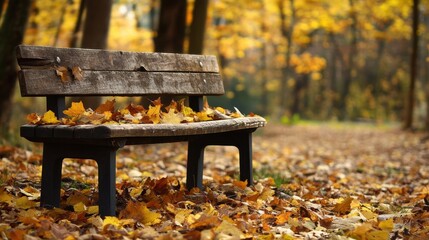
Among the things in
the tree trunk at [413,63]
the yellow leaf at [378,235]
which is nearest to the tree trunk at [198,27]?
the yellow leaf at [378,235]

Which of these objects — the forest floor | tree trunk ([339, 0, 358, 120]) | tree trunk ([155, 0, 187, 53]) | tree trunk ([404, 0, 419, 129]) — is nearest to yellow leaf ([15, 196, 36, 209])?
the forest floor

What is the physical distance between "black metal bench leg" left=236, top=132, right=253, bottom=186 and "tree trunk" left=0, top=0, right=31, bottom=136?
346 cm

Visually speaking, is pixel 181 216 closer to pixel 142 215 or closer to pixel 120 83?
pixel 142 215

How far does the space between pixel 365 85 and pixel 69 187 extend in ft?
85.5

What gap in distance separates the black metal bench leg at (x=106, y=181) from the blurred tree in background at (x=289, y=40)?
444 cm

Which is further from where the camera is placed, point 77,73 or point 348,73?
point 348,73

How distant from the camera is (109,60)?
4203 mm

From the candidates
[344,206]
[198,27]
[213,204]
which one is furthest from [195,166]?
[198,27]

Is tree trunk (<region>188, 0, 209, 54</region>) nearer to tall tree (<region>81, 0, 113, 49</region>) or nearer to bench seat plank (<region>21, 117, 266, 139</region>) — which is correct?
tall tree (<region>81, 0, 113, 49</region>)

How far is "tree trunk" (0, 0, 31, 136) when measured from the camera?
7270 mm

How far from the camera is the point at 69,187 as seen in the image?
14.8ft

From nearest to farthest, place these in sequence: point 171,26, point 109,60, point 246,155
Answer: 1. point 109,60
2. point 246,155
3. point 171,26

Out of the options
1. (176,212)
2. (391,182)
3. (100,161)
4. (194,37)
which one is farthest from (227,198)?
(194,37)

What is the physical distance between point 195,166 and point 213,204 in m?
0.59
